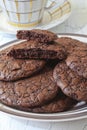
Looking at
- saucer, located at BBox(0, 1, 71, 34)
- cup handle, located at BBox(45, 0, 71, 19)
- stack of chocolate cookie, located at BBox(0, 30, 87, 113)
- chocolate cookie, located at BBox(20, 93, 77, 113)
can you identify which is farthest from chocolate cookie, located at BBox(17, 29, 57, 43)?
cup handle, located at BBox(45, 0, 71, 19)

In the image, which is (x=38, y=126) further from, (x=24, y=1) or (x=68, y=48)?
(x=24, y=1)

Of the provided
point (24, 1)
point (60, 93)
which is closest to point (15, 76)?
point (60, 93)

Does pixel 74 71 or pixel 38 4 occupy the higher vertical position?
pixel 38 4

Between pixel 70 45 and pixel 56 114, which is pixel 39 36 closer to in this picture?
pixel 70 45

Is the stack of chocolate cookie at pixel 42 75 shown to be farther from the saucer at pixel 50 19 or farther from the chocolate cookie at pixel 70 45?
the saucer at pixel 50 19

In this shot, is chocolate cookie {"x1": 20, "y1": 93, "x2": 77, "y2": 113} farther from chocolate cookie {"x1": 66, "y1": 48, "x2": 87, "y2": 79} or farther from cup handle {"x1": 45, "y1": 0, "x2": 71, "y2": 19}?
cup handle {"x1": 45, "y1": 0, "x2": 71, "y2": 19}

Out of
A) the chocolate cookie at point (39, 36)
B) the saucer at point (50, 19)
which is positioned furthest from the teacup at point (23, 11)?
the chocolate cookie at point (39, 36)
